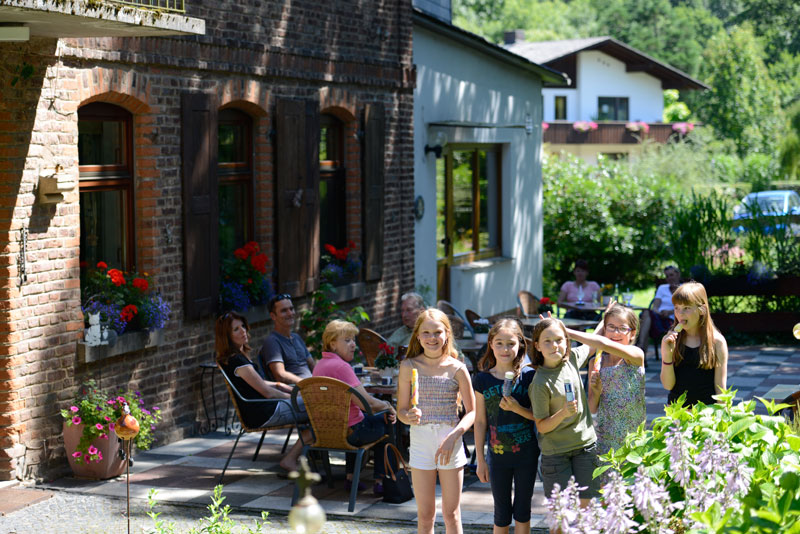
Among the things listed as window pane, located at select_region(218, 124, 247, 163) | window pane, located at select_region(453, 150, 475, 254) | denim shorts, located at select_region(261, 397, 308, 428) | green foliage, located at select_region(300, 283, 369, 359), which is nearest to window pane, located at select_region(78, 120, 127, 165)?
window pane, located at select_region(218, 124, 247, 163)

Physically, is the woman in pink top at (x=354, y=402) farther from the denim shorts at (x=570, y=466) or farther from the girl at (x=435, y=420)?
the denim shorts at (x=570, y=466)

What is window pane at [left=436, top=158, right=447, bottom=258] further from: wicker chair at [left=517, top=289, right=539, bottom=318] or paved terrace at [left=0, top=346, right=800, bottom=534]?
paved terrace at [left=0, top=346, right=800, bottom=534]

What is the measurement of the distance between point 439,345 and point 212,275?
4.52 m

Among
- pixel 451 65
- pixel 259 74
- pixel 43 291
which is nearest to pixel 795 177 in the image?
pixel 451 65

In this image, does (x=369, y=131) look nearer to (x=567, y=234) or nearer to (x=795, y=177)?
(x=567, y=234)

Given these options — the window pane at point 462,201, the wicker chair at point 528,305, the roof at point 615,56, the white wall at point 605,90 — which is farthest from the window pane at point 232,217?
the white wall at point 605,90

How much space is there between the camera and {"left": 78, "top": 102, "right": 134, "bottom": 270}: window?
372 inches

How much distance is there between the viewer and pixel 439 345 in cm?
673

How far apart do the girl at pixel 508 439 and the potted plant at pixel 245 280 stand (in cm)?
483

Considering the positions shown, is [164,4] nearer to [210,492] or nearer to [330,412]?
[330,412]

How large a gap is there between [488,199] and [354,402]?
1034cm

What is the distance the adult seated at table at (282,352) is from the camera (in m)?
9.65

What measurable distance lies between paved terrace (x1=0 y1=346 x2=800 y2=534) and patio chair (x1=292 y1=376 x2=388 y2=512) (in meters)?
0.25

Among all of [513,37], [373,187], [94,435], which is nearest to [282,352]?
[94,435]
